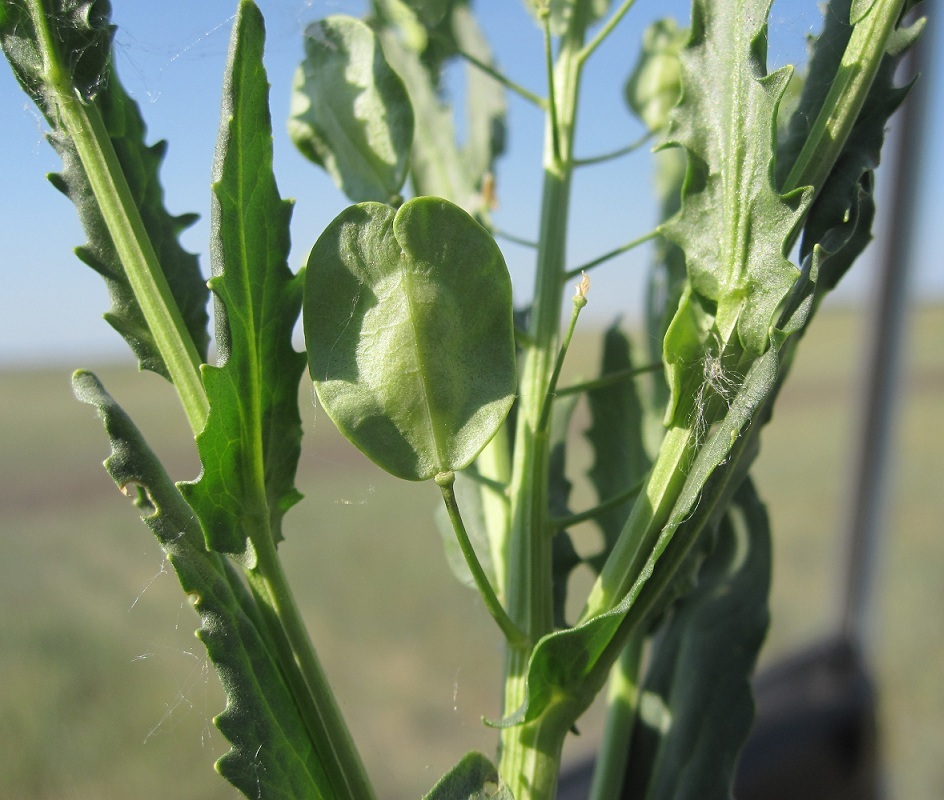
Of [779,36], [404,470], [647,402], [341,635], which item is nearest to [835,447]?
[341,635]

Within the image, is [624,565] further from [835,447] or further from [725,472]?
[835,447]

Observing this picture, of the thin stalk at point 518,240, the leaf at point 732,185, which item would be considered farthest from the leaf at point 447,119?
the leaf at point 732,185

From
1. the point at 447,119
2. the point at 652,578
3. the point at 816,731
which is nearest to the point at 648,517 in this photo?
the point at 652,578

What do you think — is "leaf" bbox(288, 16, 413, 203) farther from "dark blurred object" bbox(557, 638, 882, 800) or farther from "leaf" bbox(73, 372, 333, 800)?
"dark blurred object" bbox(557, 638, 882, 800)

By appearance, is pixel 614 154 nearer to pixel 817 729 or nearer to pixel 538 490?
pixel 538 490

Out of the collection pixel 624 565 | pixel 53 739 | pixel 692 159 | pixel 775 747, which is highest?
pixel 692 159
